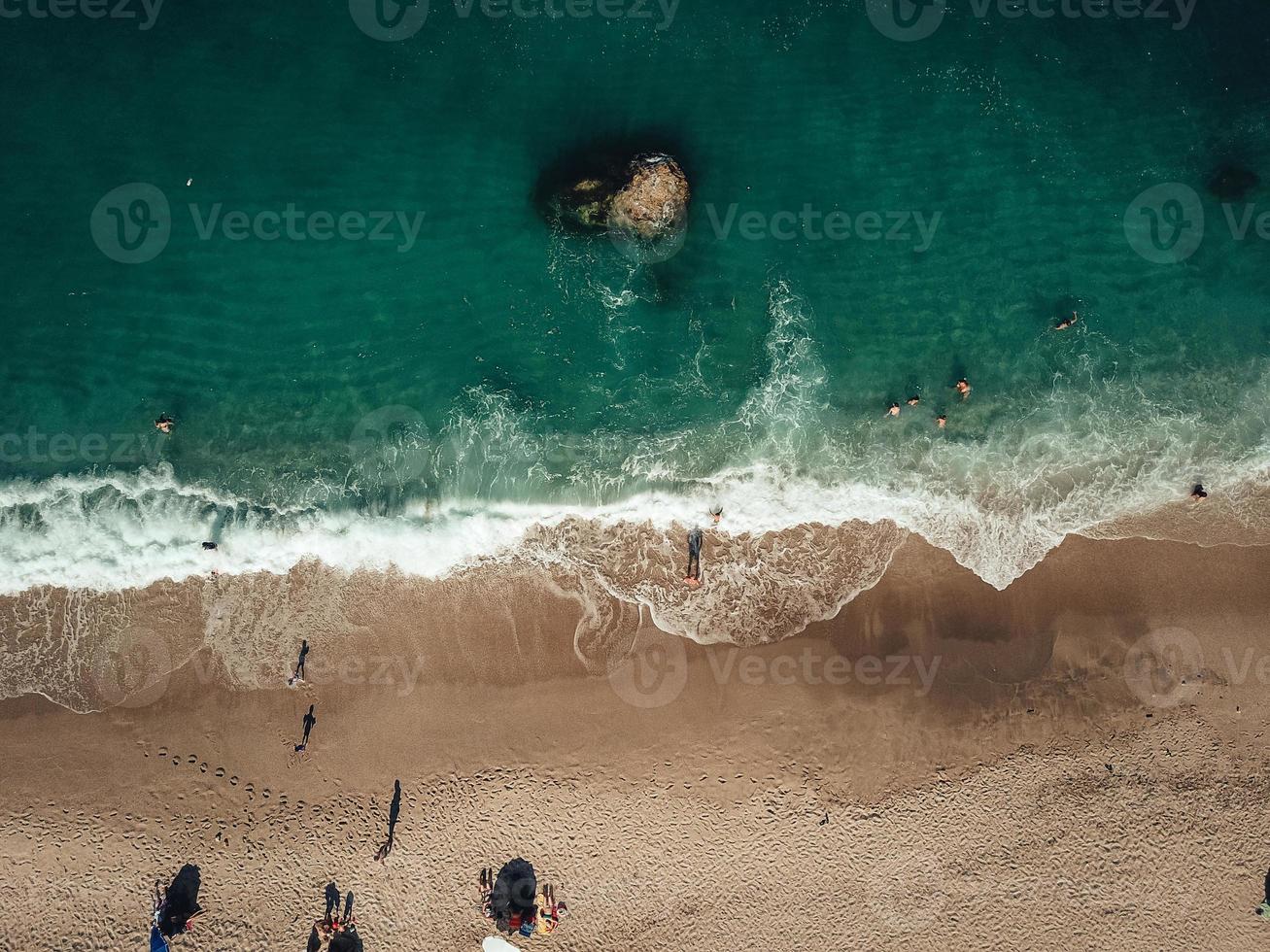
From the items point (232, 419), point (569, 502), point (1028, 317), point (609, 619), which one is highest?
point (1028, 317)

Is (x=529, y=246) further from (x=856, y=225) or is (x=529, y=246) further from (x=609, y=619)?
(x=609, y=619)

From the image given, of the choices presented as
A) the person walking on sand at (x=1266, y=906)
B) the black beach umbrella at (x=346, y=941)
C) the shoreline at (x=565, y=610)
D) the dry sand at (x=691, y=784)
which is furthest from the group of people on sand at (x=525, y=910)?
the person walking on sand at (x=1266, y=906)

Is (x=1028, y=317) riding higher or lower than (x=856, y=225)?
lower

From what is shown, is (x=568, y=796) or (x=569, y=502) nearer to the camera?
(x=568, y=796)

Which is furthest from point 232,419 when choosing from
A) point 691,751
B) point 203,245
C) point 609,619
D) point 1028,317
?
point 1028,317

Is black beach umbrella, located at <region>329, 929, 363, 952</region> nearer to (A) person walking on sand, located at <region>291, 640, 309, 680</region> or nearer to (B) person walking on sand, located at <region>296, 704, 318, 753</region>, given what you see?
(B) person walking on sand, located at <region>296, 704, 318, 753</region>

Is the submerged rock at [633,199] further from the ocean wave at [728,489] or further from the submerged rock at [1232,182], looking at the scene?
the submerged rock at [1232,182]

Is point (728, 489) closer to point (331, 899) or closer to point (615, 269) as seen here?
point (615, 269)

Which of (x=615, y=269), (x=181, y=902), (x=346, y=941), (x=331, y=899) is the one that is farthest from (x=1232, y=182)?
(x=181, y=902)
